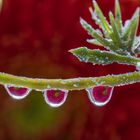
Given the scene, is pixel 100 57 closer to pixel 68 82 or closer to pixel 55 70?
pixel 68 82

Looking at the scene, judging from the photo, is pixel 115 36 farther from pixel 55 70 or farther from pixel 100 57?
pixel 55 70

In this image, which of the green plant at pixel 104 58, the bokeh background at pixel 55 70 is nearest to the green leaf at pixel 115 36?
the green plant at pixel 104 58

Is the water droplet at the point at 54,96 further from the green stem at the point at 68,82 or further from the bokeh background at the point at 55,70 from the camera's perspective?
the bokeh background at the point at 55,70

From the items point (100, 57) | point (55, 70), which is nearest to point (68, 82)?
point (100, 57)

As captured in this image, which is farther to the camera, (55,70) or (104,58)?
(55,70)

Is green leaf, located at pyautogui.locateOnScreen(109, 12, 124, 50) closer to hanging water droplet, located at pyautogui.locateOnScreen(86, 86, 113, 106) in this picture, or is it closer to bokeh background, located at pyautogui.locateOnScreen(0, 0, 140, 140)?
hanging water droplet, located at pyautogui.locateOnScreen(86, 86, 113, 106)

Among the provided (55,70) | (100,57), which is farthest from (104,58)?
(55,70)
